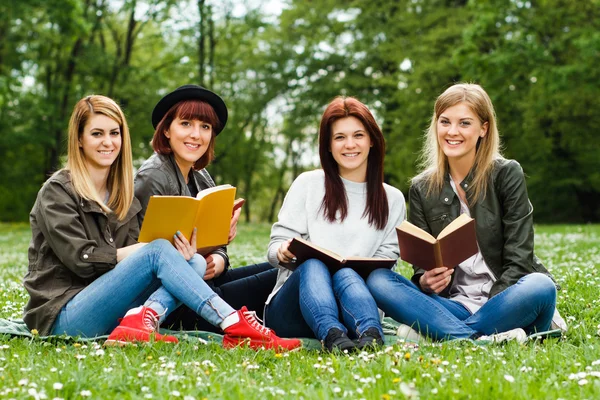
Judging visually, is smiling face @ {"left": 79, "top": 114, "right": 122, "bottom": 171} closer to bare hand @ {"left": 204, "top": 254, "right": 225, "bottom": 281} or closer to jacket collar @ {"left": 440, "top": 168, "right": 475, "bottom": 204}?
bare hand @ {"left": 204, "top": 254, "right": 225, "bottom": 281}

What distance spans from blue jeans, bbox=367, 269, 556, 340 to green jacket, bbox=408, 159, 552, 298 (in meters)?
0.23

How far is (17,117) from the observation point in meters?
25.5

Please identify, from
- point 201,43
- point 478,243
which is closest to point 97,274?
point 478,243

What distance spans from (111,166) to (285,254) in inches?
53.5

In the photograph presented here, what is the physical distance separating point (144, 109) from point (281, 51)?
6.41 m

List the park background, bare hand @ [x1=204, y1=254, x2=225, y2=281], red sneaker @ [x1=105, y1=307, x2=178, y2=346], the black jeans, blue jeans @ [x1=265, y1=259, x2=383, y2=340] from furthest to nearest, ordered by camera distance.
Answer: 1. the park background
2. the black jeans
3. bare hand @ [x1=204, y1=254, x2=225, y2=281]
4. blue jeans @ [x1=265, y1=259, x2=383, y2=340]
5. red sneaker @ [x1=105, y1=307, x2=178, y2=346]

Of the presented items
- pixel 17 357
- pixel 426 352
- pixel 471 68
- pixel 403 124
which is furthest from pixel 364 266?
pixel 403 124

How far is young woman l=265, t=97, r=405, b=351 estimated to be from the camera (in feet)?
14.8

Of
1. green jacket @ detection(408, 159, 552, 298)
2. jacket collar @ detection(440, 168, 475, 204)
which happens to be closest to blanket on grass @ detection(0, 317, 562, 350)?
green jacket @ detection(408, 159, 552, 298)

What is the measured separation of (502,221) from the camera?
4625mm

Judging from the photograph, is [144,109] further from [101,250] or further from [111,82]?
[101,250]

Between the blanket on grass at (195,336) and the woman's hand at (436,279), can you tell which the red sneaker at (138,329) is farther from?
the woman's hand at (436,279)

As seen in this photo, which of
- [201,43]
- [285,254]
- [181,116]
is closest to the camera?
[285,254]

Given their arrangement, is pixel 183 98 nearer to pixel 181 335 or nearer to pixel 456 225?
pixel 181 335
